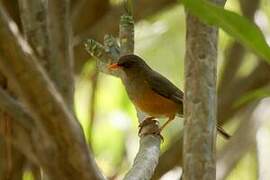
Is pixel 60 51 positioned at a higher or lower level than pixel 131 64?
lower

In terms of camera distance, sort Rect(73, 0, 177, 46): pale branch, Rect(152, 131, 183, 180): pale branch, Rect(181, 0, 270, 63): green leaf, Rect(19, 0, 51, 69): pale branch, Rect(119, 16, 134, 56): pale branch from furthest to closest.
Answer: Rect(73, 0, 177, 46): pale branch, Rect(152, 131, 183, 180): pale branch, Rect(119, 16, 134, 56): pale branch, Rect(19, 0, 51, 69): pale branch, Rect(181, 0, 270, 63): green leaf

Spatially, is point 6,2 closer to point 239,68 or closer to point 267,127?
point 239,68

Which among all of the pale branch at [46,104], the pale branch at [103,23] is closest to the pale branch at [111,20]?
the pale branch at [103,23]

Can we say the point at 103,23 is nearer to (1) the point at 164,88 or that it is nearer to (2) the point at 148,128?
(1) the point at 164,88

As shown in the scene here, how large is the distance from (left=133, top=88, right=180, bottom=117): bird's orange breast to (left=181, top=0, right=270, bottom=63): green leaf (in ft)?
7.38

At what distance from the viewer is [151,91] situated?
356 centimetres

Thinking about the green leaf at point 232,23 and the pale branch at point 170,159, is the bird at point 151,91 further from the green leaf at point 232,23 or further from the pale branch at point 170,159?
the green leaf at point 232,23

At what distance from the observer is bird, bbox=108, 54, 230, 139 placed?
11.0 feet

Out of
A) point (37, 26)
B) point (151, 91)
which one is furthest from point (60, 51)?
point (151, 91)

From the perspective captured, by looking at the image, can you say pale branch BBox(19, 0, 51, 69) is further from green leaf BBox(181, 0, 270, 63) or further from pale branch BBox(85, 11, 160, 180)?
green leaf BBox(181, 0, 270, 63)

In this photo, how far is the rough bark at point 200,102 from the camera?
1334mm

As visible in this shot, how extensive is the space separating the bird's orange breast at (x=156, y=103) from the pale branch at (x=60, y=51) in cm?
127

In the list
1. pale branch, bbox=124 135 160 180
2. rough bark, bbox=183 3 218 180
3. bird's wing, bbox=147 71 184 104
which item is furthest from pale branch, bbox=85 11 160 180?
bird's wing, bbox=147 71 184 104

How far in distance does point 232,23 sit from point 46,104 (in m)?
0.32
